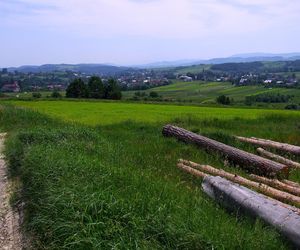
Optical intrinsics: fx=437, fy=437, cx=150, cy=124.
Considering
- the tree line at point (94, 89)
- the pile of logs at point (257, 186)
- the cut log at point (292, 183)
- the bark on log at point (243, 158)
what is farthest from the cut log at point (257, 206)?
the tree line at point (94, 89)

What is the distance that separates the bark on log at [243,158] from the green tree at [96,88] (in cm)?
2565

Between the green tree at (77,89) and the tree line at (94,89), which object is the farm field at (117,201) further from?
the green tree at (77,89)

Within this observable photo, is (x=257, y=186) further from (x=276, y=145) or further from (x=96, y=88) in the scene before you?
(x=96, y=88)

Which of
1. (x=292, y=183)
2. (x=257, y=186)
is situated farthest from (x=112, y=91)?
(x=257, y=186)

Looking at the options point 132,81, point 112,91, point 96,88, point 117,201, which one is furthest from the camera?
point 132,81

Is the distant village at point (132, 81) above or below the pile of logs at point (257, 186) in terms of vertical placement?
below

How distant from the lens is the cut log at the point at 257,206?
197 inches

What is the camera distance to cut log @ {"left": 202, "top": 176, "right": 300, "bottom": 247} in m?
5.02

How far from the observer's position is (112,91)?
124 ft

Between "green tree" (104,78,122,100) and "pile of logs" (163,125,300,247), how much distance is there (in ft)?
81.4

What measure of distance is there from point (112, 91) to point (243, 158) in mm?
28593

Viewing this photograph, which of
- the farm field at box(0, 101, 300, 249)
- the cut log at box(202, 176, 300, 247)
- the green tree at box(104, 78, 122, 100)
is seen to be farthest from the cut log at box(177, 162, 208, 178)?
the green tree at box(104, 78, 122, 100)

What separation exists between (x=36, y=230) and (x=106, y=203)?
98 centimetres

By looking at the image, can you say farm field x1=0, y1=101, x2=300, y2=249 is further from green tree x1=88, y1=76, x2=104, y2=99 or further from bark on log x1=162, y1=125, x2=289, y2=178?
green tree x1=88, y1=76, x2=104, y2=99
